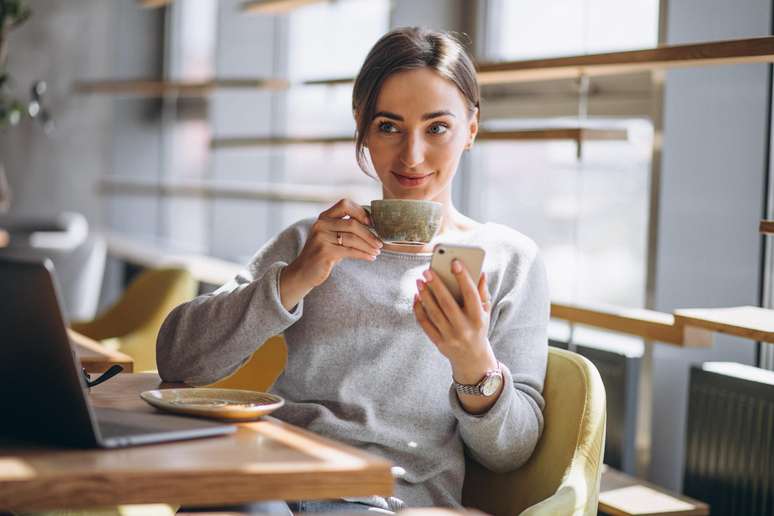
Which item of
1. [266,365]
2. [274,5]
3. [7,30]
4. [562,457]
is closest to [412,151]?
[562,457]

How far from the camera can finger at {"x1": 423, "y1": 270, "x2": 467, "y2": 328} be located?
4.78 ft

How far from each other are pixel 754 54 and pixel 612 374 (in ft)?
3.34

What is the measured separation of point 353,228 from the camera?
1.64 metres

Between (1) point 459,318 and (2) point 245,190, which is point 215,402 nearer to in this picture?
(1) point 459,318

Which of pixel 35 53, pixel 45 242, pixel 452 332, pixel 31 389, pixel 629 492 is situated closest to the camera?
pixel 31 389

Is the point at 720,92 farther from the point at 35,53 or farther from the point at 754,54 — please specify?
the point at 35,53

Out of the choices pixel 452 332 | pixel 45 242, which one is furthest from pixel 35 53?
pixel 452 332

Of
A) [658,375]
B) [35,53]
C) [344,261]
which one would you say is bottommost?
[658,375]

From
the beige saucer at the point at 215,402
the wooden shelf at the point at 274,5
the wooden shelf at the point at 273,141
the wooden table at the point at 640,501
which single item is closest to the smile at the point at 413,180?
the beige saucer at the point at 215,402

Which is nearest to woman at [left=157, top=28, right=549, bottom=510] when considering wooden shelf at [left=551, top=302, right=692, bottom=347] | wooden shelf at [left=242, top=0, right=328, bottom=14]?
wooden shelf at [left=551, top=302, right=692, bottom=347]

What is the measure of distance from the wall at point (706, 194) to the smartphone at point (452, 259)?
5.04 ft

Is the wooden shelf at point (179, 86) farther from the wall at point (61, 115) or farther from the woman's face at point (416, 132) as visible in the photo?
the woman's face at point (416, 132)

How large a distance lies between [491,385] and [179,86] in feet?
14.0

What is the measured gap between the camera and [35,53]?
284 inches
